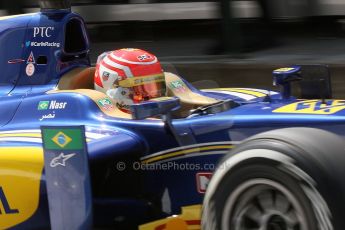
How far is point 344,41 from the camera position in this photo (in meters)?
9.53

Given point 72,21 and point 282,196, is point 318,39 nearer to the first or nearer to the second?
point 72,21

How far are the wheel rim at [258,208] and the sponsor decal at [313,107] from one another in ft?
2.23

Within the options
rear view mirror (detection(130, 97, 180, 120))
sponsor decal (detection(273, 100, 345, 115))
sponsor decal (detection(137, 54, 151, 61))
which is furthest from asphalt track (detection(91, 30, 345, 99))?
rear view mirror (detection(130, 97, 180, 120))

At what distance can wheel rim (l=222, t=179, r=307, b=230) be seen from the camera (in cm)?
313

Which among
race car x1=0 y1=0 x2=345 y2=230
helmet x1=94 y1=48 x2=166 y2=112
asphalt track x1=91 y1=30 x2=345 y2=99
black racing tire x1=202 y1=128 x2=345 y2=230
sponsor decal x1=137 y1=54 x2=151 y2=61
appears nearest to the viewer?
black racing tire x1=202 y1=128 x2=345 y2=230

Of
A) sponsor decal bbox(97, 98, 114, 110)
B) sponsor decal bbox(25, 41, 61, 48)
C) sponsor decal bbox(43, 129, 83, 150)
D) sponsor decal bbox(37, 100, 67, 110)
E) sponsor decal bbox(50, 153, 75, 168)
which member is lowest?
sponsor decal bbox(50, 153, 75, 168)

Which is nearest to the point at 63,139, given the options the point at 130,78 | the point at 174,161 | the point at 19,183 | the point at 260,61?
the point at 19,183

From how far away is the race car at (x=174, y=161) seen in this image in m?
3.08

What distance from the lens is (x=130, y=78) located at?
4.39 metres

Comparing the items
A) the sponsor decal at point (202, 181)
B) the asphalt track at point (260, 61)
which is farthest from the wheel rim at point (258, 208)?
the asphalt track at point (260, 61)

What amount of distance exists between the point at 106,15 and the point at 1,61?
677 centimetres

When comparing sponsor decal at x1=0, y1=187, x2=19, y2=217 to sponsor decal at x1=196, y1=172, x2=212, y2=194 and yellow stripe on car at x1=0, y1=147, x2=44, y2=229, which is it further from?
sponsor decal at x1=196, y1=172, x2=212, y2=194

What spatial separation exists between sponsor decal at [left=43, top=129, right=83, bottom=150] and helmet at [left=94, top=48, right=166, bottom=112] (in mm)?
681

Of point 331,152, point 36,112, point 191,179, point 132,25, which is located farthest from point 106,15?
point 331,152
